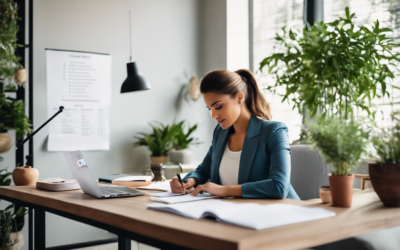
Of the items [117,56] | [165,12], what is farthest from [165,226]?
[165,12]

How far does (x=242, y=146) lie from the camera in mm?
2008

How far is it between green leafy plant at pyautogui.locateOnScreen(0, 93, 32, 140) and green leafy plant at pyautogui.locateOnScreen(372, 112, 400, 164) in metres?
2.85

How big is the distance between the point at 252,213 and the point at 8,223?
2610 mm

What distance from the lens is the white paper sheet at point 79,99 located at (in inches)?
145

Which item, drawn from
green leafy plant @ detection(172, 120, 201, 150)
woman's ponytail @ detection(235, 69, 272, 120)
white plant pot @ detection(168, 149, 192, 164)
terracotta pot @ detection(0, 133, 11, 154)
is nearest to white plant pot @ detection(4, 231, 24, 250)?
terracotta pot @ detection(0, 133, 11, 154)

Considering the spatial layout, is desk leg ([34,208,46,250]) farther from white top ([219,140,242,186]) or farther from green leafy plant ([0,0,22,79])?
green leafy plant ([0,0,22,79])

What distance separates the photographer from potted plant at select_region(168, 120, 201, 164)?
406 centimetres

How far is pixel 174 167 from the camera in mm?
3865

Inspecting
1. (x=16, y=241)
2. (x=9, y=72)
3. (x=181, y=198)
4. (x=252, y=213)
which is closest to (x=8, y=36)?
(x=9, y=72)

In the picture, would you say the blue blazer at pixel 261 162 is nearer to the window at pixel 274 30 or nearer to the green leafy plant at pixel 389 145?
the green leafy plant at pixel 389 145

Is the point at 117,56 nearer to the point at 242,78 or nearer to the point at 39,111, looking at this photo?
the point at 39,111

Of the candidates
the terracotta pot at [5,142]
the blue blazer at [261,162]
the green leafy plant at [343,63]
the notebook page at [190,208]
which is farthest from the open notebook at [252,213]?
the terracotta pot at [5,142]

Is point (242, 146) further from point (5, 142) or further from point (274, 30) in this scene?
point (274, 30)

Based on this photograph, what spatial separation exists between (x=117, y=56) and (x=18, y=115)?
3.85 ft
